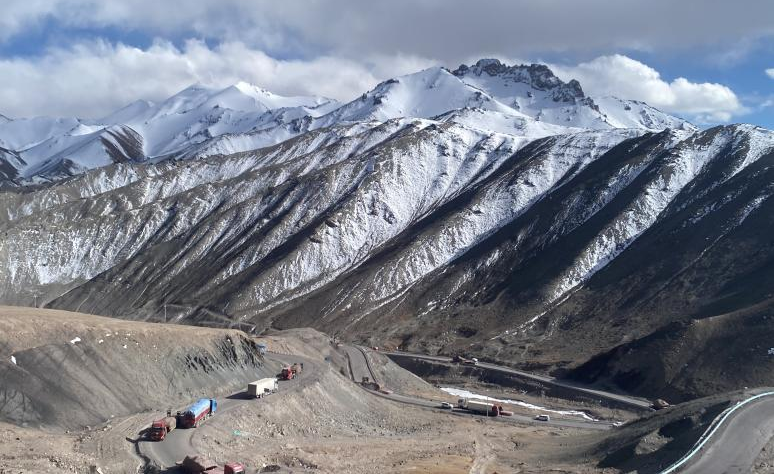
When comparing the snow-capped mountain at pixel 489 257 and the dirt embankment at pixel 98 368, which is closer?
the dirt embankment at pixel 98 368

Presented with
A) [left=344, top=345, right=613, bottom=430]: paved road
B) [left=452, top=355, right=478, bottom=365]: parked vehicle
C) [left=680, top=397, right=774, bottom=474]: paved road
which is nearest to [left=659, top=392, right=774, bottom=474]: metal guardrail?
[left=680, top=397, right=774, bottom=474]: paved road

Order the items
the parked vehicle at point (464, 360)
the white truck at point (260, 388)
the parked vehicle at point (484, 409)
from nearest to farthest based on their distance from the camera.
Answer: the white truck at point (260, 388) < the parked vehicle at point (484, 409) < the parked vehicle at point (464, 360)

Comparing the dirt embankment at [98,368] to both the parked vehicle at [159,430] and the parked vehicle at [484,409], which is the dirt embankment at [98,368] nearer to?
the parked vehicle at [159,430]

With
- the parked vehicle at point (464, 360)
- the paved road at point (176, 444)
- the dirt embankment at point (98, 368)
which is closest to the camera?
the paved road at point (176, 444)

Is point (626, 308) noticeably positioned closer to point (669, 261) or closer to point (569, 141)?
point (669, 261)

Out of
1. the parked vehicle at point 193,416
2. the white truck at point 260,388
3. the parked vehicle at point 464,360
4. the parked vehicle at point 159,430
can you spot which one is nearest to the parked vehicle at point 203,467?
the parked vehicle at point 159,430

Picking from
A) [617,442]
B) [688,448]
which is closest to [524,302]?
[617,442]

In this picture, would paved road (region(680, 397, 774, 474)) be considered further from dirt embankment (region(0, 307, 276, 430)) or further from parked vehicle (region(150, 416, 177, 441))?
dirt embankment (region(0, 307, 276, 430))
